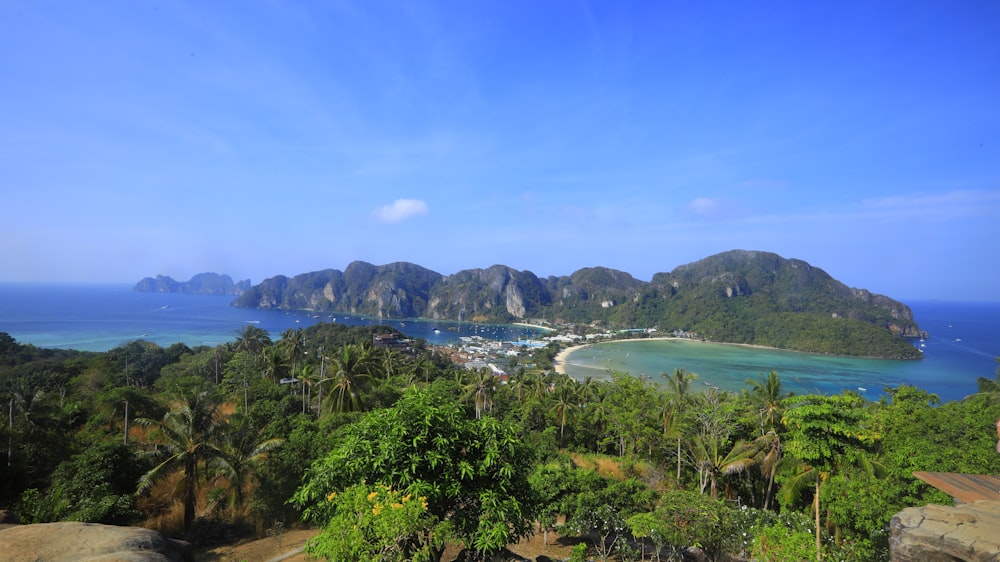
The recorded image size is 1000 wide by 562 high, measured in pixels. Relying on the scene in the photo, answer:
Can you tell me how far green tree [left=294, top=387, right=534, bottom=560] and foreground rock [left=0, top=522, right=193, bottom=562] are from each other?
8.25 ft

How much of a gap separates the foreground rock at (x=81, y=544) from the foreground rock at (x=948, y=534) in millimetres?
11449

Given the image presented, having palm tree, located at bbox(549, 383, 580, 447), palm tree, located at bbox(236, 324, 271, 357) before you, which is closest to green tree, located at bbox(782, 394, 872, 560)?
palm tree, located at bbox(549, 383, 580, 447)

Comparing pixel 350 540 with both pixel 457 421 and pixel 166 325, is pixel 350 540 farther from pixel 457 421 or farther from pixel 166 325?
pixel 166 325

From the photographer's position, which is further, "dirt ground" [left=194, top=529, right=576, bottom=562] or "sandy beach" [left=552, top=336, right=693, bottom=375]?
"sandy beach" [left=552, top=336, right=693, bottom=375]

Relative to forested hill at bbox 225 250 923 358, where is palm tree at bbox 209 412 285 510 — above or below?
below

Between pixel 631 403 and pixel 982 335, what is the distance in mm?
149307

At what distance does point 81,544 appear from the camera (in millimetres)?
6094

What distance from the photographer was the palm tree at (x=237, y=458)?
39.9ft

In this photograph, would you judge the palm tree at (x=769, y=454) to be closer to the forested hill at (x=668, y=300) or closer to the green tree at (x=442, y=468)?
the green tree at (x=442, y=468)

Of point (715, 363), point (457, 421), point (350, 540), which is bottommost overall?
point (715, 363)

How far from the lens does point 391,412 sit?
602cm

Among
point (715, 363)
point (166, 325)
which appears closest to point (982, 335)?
point (715, 363)

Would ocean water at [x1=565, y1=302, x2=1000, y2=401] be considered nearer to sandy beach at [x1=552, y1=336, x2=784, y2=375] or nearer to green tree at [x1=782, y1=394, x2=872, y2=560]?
sandy beach at [x1=552, y1=336, x2=784, y2=375]

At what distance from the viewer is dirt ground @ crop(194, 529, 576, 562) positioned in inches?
422
